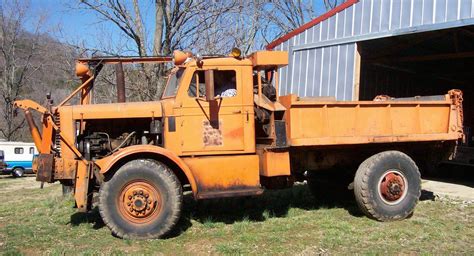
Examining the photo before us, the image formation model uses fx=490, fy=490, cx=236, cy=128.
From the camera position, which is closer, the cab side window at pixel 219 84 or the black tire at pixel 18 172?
the cab side window at pixel 219 84

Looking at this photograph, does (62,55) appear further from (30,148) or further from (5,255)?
(5,255)

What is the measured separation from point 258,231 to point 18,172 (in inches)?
1096

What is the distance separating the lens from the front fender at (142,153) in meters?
6.61

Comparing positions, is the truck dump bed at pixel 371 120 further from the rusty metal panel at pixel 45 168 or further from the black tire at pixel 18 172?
the black tire at pixel 18 172

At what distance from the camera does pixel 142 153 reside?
269 inches

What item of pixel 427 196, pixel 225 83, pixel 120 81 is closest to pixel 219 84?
pixel 225 83

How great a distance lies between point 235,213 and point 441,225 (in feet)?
10.5

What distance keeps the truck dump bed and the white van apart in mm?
27118

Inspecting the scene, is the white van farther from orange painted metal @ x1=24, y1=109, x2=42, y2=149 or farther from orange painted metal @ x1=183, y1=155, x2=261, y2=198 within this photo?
orange painted metal @ x1=183, y1=155, x2=261, y2=198

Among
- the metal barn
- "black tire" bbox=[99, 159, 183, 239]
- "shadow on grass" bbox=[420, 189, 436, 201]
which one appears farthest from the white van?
"black tire" bbox=[99, 159, 183, 239]

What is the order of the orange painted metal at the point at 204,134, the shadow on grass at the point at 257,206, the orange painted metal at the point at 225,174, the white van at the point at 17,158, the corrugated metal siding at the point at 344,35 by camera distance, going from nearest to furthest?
the orange painted metal at the point at 204,134, the orange painted metal at the point at 225,174, the shadow on grass at the point at 257,206, the corrugated metal siding at the point at 344,35, the white van at the point at 17,158

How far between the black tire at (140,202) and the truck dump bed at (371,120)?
1978mm

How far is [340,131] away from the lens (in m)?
7.57

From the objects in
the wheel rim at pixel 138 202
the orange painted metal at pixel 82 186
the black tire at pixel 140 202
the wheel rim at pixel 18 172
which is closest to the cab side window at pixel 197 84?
the black tire at pixel 140 202
